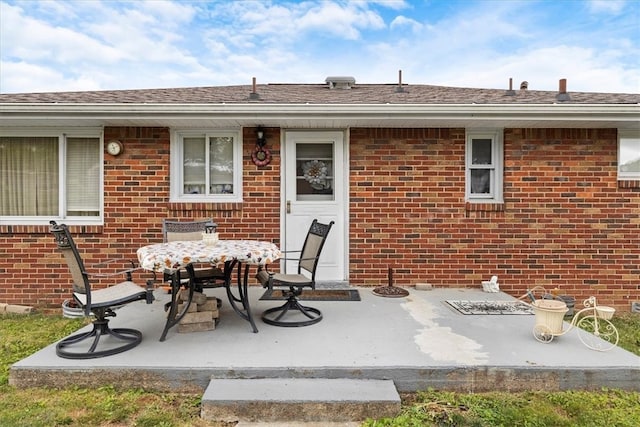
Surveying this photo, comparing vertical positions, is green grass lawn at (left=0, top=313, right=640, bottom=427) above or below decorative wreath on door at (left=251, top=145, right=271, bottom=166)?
below

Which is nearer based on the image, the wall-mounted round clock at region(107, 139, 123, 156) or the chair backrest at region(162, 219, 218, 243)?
the chair backrest at region(162, 219, 218, 243)

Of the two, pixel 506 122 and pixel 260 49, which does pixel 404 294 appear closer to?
pixel 506 122

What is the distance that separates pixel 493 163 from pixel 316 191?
266 centimetres

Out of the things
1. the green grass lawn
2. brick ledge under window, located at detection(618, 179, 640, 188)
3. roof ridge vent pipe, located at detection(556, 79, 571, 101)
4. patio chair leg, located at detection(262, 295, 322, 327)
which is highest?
roof ridge vent pipe, located at detection(556, 79, 571, 101)

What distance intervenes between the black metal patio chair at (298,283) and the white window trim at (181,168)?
1.77m

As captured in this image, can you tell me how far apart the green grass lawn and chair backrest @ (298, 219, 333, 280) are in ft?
5.10

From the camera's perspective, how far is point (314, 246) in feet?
13.4

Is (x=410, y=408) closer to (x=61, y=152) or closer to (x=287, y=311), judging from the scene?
(x=287, y=311)

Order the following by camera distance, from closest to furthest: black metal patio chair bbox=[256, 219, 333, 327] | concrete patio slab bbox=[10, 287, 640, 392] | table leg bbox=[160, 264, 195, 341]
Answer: concrete patio slab bbox=[10, 287, 640, 392] → table leg bbox=[160, 264, 195, 341] → black metal patio chair bbox=[256, 219, 333, 327]

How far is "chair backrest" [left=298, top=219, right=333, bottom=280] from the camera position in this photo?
3.87 m

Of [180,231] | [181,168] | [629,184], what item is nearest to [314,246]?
[180,231]

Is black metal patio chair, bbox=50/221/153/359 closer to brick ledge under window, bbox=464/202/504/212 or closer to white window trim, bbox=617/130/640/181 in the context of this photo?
brick ledge under window, bbox=464/202/504/212

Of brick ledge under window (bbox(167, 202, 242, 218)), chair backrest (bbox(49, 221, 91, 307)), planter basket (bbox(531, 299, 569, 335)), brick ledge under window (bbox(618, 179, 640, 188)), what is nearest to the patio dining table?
chair backrest (bbox(49, 221, 91, 307))

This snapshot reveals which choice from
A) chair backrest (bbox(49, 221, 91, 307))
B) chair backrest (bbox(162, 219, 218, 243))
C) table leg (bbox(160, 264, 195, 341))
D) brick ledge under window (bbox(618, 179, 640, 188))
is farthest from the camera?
brick ledge under window (bbox(618, 179, 640, 188))
